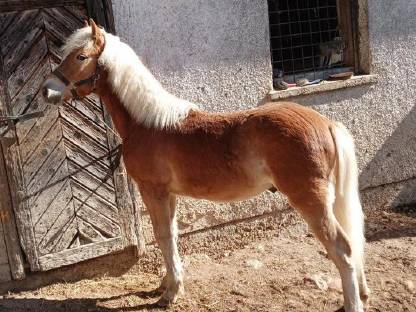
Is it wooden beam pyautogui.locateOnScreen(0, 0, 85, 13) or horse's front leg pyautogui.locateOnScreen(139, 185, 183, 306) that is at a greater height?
wooden beam pyautogui.locateOnScreen(0, 0, 85, 13)

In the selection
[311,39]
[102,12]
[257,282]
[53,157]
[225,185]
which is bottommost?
[257,282]

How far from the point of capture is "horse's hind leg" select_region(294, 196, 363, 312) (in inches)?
132

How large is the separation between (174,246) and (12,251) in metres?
1.38

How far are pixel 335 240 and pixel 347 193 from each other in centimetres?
36

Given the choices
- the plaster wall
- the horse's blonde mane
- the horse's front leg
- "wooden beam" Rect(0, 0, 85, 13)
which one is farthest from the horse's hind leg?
"wooden beam" Rect(0, 0, 85, 13)

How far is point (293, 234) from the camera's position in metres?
5.31

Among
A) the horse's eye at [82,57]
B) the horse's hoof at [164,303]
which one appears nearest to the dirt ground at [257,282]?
the horse's hoof at [164,303]

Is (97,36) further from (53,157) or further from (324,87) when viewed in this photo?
(324,87)

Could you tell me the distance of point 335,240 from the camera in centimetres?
339

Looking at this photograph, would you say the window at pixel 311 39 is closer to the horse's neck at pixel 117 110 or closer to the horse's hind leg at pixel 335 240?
the horse's neck at pixel 117 110

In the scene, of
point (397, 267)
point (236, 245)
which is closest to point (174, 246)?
point (236, 245)

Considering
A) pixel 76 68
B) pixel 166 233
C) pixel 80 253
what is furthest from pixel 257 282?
pixel 76 68

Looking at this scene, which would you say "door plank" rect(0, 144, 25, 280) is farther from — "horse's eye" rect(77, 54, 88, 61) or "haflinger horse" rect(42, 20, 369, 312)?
"horse's eye" rect(77, 54, 88, 61)

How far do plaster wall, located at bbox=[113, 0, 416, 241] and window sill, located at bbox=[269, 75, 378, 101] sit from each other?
0.07m
